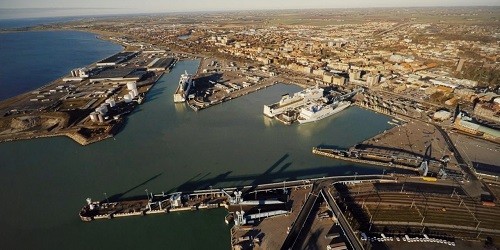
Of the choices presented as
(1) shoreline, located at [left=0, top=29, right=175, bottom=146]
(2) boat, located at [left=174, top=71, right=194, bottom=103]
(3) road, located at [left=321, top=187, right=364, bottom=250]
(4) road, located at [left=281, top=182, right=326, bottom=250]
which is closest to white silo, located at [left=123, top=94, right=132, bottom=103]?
(1) shoreline, located at [left=0, top=29, right=175, bottom=146]

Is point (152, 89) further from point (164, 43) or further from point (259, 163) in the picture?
point (164, 43)

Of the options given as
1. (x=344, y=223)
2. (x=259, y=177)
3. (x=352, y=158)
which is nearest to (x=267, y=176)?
(x=259, y=177)

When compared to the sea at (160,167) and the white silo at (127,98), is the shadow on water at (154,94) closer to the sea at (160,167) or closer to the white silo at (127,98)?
the sea at (160,167)

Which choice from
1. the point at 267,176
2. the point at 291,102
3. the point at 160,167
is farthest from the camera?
the point at 291,102

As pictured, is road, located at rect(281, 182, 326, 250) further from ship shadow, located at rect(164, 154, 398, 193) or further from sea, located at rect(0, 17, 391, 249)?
sea, located at rect(0, 17, 391, 249)

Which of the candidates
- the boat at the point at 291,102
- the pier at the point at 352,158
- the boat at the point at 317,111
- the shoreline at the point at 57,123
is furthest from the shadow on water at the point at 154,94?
the pier at the point at 352,158

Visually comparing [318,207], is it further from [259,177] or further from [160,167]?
[160,167]
